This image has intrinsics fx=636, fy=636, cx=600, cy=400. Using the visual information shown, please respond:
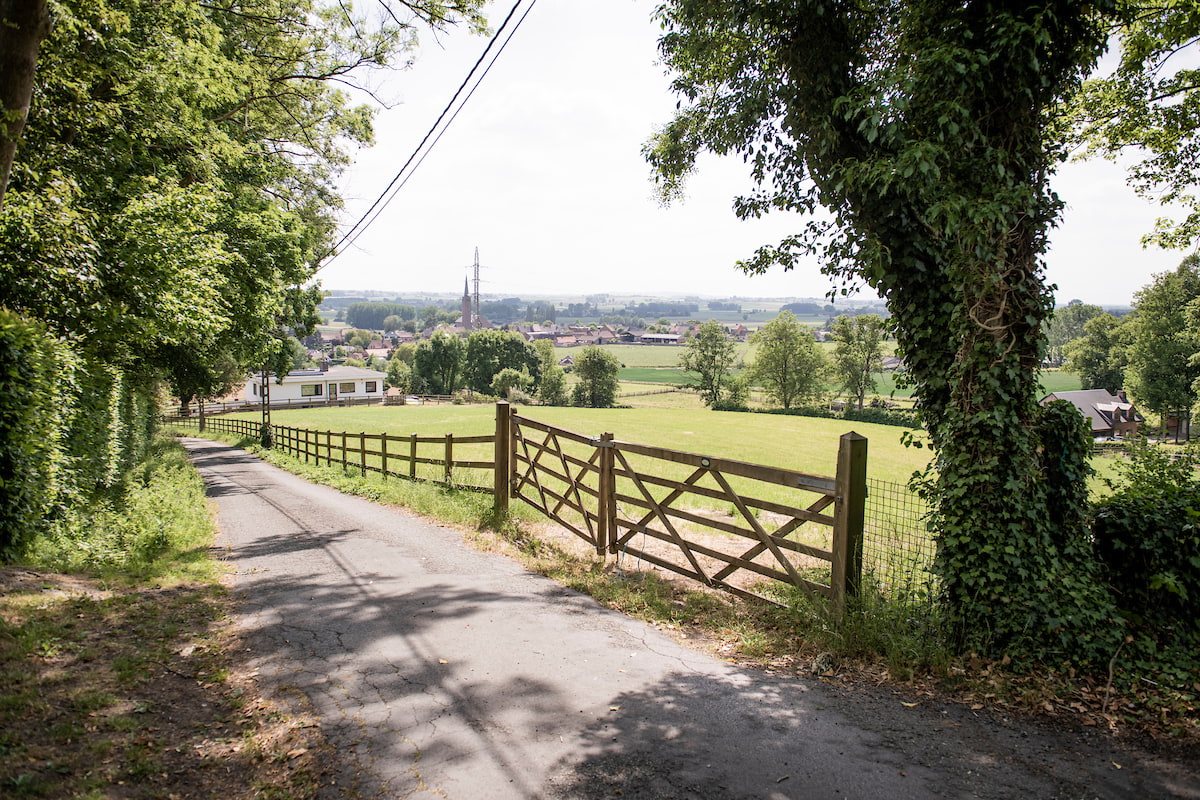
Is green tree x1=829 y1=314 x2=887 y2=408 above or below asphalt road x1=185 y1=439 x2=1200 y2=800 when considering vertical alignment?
above

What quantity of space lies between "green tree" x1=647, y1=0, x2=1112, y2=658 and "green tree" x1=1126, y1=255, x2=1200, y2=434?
165ft

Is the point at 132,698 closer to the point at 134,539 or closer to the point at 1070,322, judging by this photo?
the point at 134,539

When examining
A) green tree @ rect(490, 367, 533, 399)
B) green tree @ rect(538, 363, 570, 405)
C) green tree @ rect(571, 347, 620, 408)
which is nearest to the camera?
green tree @ rect(490, 367, 533, 399)

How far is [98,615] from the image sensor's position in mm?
5199

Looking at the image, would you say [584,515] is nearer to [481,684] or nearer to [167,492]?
[481,684]

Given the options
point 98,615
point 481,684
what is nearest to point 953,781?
point 481,684

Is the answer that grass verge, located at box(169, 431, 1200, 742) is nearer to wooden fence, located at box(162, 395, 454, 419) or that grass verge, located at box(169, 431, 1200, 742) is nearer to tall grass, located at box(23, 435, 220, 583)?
tall grass, located at box(23, 435, 220, 583)

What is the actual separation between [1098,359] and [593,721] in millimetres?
77114

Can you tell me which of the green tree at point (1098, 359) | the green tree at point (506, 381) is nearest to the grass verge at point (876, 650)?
the green tree at point (1098, 359)

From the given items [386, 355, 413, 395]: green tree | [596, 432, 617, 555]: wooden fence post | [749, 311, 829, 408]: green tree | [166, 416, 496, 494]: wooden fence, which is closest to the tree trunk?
[596, 432, 617, 555]: wooden fence post

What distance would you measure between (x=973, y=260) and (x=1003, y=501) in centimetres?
184

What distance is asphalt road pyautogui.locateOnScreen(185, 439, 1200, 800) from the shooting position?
3293 millimetres

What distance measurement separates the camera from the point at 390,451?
105ft

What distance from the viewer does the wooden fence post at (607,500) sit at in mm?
7590
